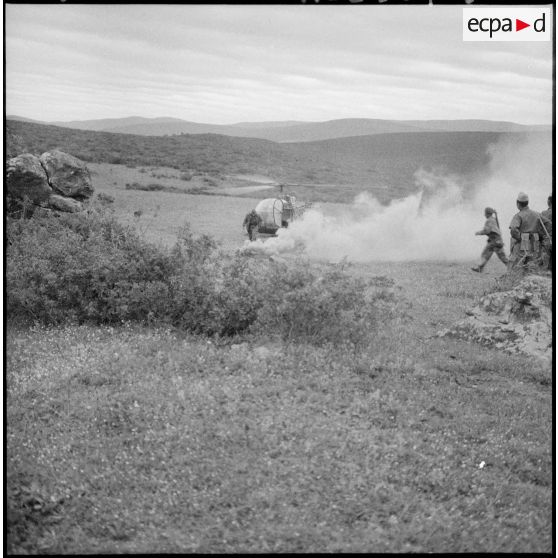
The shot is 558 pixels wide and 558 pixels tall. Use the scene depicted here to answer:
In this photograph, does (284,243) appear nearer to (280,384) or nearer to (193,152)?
(193,152)

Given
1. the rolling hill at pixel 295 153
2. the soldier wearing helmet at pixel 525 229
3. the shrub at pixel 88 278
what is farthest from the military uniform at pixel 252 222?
the soldier wearing helmet at pixel 525 229

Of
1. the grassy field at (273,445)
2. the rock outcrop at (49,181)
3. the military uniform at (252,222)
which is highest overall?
the rock outcrop at (49,181)

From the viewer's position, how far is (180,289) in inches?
546

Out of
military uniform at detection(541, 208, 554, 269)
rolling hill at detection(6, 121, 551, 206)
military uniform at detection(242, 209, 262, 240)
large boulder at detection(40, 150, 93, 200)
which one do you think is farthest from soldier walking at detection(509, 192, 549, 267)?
large boulder at detection(40, 150, 93, 200)

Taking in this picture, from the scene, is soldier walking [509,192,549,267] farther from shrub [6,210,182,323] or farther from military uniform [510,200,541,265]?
shrub [6,210,182,323]

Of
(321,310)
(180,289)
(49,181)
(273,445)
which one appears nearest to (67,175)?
(49,181)

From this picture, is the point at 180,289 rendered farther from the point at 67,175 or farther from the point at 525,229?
the point at 525,229

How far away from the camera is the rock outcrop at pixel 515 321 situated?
41.0ft

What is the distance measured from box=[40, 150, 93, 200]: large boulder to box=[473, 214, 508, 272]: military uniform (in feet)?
36.4

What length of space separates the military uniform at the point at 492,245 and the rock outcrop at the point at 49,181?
11.1 m

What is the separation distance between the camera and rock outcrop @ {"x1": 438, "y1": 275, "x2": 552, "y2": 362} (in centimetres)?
1251

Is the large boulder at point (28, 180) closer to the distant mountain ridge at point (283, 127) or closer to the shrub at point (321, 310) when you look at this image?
the distant mountain ridge at point (283, 127)

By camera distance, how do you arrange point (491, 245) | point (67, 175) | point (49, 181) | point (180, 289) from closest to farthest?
1. point (180, 289)
2. point (491, 245)
3. point (67, 175)
4. point (49, 181)

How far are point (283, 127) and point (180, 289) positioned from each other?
13.9 ft
